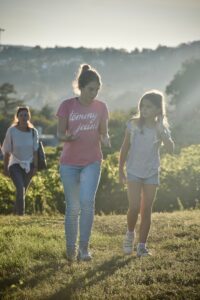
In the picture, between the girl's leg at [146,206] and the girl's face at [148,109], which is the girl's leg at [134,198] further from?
the girl's face at [148,109]

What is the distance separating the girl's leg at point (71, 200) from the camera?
19.4ft

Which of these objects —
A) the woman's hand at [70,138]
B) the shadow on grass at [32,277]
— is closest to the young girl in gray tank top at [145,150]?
the woman's hand at [70,138]

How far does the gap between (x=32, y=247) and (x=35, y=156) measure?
3.21 m

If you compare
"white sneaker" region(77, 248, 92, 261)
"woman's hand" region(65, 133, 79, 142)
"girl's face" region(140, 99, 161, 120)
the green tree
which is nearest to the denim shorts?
"girl's face" region(140, 99, 161, 120)

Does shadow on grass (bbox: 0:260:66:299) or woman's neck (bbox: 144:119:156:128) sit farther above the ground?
woman's neck (bbox: 144:119:156:128)

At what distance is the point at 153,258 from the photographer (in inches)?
238

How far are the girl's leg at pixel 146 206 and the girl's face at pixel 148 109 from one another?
0.81 m

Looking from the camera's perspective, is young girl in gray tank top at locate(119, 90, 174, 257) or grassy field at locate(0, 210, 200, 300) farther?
young girl in gray tank top at locate(119, 90, 174, 257)

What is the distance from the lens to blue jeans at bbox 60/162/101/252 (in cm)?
591

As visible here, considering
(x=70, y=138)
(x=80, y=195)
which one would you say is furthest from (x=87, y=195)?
(x=70, y=138)

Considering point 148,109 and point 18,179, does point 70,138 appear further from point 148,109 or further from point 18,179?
point 18,179

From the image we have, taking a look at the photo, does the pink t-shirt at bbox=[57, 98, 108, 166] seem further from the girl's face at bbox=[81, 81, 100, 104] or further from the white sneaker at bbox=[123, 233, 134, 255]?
the white sneaker at bbox=[123, 233, 134, 255]

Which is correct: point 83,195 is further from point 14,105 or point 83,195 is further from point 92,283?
point 14,105

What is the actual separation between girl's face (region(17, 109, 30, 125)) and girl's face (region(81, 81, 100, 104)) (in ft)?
11.3
